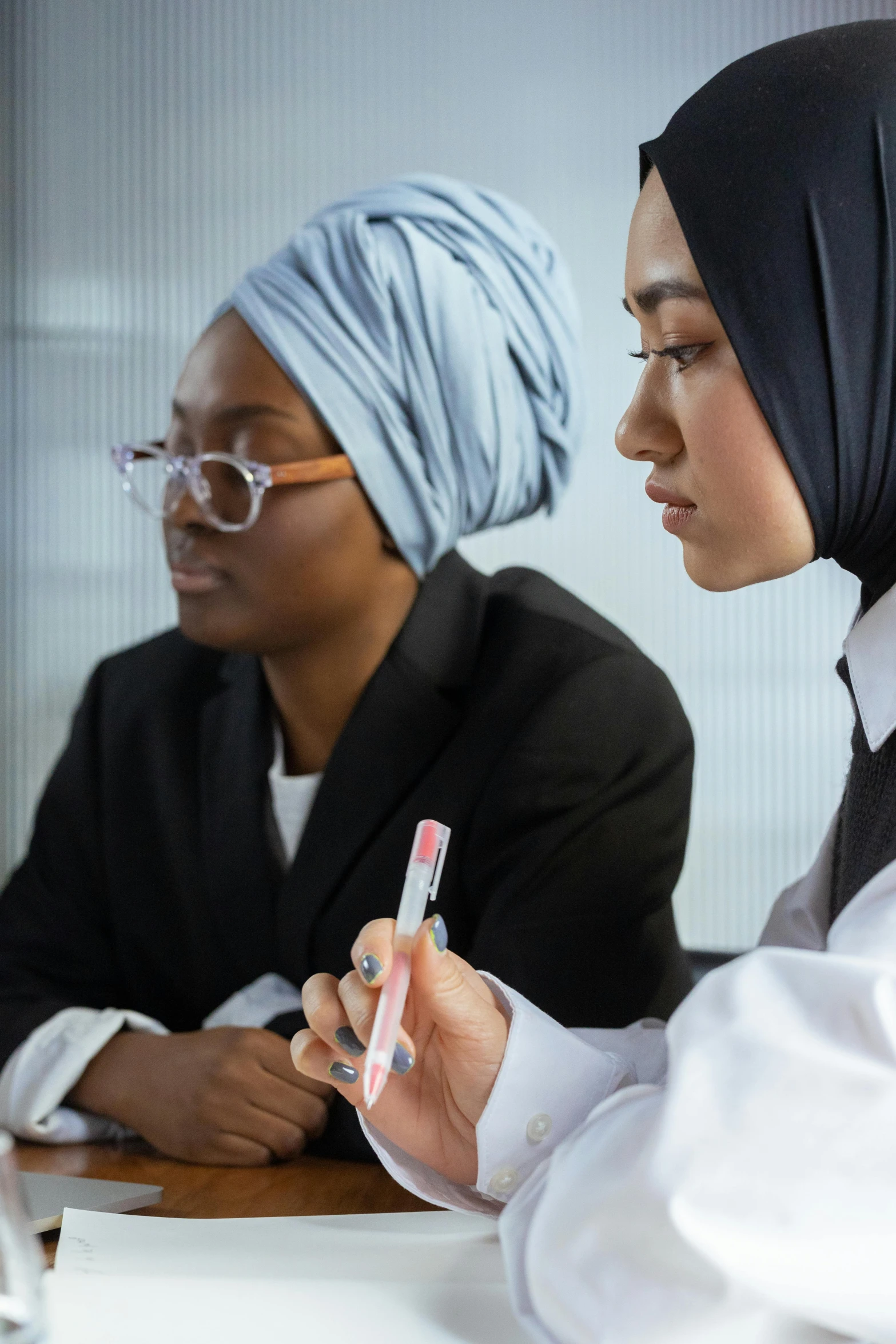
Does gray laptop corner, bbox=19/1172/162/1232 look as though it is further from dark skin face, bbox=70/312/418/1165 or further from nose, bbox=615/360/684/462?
nose, bbox=615/360/684/462

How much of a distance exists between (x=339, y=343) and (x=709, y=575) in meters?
0.70

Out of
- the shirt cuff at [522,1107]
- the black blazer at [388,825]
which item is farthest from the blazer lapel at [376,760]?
the shirt cuff at [522,1107]

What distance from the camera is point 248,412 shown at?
136cm

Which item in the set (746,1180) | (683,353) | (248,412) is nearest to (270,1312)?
(746,1180)

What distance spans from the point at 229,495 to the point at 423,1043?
0.72 metres

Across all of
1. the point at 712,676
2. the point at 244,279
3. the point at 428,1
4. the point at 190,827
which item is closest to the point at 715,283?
the point at 244,279

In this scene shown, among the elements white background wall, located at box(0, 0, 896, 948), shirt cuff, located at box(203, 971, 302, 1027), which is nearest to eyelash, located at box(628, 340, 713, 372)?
shirt cuff, located at box(203, 971, 302, 1027)

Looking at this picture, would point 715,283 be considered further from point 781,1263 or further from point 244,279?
point 244,279

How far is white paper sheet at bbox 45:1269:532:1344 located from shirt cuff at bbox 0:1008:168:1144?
20.4 inches

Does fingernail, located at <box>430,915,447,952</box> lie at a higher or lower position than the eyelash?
lower

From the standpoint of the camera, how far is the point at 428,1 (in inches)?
75.4

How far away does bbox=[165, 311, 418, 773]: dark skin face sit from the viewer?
135cm

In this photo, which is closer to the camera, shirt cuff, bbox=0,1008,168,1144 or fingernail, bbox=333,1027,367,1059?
fingernail, bbox=333,1027,367,1059

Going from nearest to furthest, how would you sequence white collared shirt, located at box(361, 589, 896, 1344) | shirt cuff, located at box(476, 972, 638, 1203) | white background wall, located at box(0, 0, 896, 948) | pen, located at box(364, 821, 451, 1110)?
white collared shirt, located at box(361, 589, 896, 1344) < pen, located at box(364, 821, 451, 1110) < shirt cuff, located at box(476, 972, 638, 1203) < white background wall, located at box(0, 0, 896, 948)
